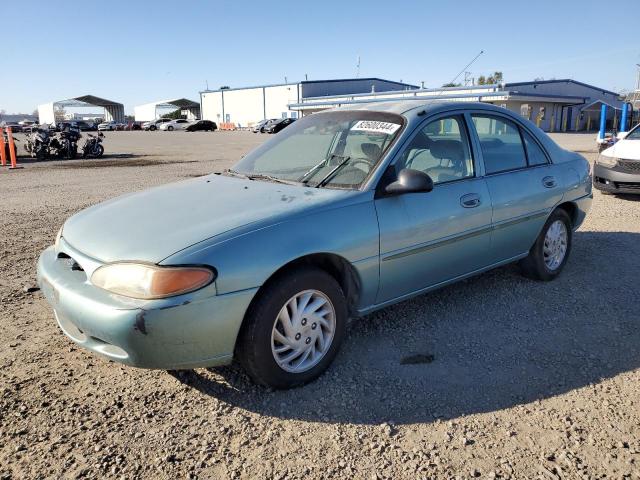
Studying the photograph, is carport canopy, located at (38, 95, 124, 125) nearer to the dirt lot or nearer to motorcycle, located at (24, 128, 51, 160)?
motorcycle, located at (24, 128, 51, 160)

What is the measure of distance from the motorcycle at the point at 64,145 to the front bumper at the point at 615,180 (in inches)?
693

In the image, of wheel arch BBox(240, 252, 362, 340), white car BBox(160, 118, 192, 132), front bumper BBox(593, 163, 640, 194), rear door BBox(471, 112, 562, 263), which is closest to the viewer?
wheel arch BBox(240, 252, 362, 340)

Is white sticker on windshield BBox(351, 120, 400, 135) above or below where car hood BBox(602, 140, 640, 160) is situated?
above

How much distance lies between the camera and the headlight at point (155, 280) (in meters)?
2.56

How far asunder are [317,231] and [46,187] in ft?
34.7

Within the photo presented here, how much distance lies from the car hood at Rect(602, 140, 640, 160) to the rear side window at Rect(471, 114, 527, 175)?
218 inches

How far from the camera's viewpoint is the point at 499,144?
14.3 feet

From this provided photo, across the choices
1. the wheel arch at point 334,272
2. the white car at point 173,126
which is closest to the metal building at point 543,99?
the white car at point 173,126

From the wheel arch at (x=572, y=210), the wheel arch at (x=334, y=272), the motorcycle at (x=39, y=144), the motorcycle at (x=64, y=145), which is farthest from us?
the motorcycle at (x=64, y=145)

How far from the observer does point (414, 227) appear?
136 inches

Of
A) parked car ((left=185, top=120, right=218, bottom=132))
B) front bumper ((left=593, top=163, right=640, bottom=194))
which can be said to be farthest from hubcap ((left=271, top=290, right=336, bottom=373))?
parked car ((left=185, top=120, right=218, bottom=132))

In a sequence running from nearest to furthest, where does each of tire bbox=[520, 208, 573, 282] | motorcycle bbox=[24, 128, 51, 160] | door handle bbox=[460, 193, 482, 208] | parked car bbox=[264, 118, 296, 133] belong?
door handle bbox=[460, 193, 482, 208]
tire bbox=[520, 208, 573, 282]
motorcycle bbox=[24, 128, 51, 160]
parked car bbox=[264, 118, 296, 133]

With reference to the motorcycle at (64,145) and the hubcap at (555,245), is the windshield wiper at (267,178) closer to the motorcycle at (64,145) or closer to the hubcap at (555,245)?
the hubcap at (555,245)

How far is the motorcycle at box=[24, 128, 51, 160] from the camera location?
19094 millimetres
